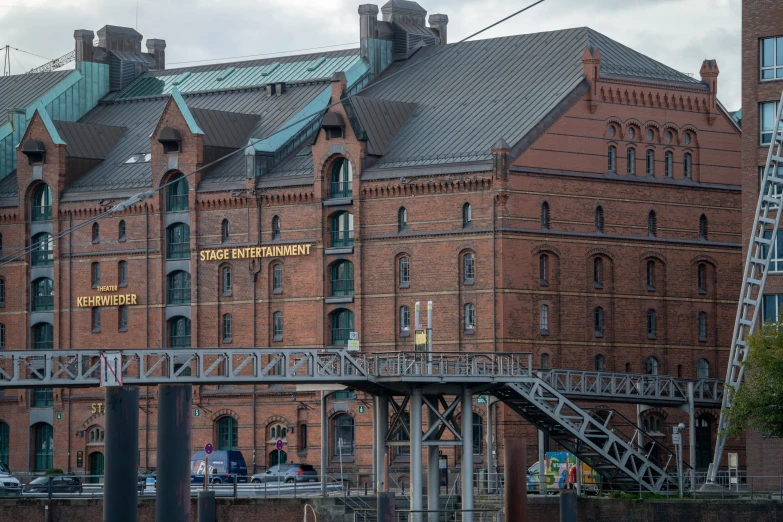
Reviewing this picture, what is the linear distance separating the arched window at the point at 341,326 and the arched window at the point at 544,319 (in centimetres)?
921

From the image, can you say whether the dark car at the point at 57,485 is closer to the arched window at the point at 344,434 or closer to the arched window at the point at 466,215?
the arched window at the point at 344,434

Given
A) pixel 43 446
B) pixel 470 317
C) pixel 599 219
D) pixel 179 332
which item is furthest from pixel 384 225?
pixel 43 446

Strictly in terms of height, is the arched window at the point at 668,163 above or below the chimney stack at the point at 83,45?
below

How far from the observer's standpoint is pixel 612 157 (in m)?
90.1

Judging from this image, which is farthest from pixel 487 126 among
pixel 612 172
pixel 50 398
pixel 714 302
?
pixel 50 398

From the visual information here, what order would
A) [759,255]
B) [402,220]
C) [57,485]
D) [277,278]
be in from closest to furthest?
1. [759,255]
2. [57,485]
3. [402,220]
4. [277,278]

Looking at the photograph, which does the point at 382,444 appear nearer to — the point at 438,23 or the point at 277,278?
the point at 277,278

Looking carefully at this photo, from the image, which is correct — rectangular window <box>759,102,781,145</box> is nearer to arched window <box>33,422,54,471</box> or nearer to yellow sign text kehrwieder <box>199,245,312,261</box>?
yellow sign text kehrwieder <box>199,245,312,261</box>

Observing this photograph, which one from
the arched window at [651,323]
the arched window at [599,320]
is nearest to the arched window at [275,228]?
the arched window at [599,320]

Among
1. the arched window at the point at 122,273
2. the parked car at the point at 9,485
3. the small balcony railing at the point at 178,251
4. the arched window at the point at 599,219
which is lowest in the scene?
the parked car at the point at 9,485

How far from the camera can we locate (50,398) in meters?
101

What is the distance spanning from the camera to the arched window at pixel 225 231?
96.6m

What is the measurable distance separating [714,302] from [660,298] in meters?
3.05

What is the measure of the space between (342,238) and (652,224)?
549 inches
